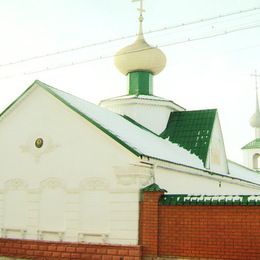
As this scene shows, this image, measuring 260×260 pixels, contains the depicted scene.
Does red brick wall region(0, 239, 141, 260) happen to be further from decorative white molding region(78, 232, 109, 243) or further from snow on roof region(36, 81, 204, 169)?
snow on roof region(36, 81, 204, 169)

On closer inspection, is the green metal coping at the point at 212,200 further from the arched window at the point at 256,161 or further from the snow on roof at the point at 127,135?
the arched window at the point at 256,161

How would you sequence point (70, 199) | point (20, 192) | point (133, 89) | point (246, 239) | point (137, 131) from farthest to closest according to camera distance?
point (133, 89), point (137, 131), point (20, 192), point (70, 199), point (246, 239)

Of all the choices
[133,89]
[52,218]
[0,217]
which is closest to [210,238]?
[52,218]

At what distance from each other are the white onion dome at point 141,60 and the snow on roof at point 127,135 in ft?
15.4

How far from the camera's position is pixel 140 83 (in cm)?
2275

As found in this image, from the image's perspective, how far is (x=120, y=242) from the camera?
43.2 feet

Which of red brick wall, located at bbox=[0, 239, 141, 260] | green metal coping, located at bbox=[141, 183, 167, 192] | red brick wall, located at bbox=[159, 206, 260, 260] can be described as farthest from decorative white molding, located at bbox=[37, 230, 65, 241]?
red brick wall, located at bbox=[159, 206, 260, 260]

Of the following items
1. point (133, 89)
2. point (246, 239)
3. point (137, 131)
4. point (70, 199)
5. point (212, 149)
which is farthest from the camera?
point (133, 89)

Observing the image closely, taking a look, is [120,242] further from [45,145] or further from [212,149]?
[212,149]

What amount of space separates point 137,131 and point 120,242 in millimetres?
5651

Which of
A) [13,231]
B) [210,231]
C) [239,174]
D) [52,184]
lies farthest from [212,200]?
[239,174]

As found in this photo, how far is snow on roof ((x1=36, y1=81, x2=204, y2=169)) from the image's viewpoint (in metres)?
14.2

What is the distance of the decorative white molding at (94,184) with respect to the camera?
1380cm

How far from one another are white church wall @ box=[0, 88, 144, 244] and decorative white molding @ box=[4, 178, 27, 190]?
4.5 inches
